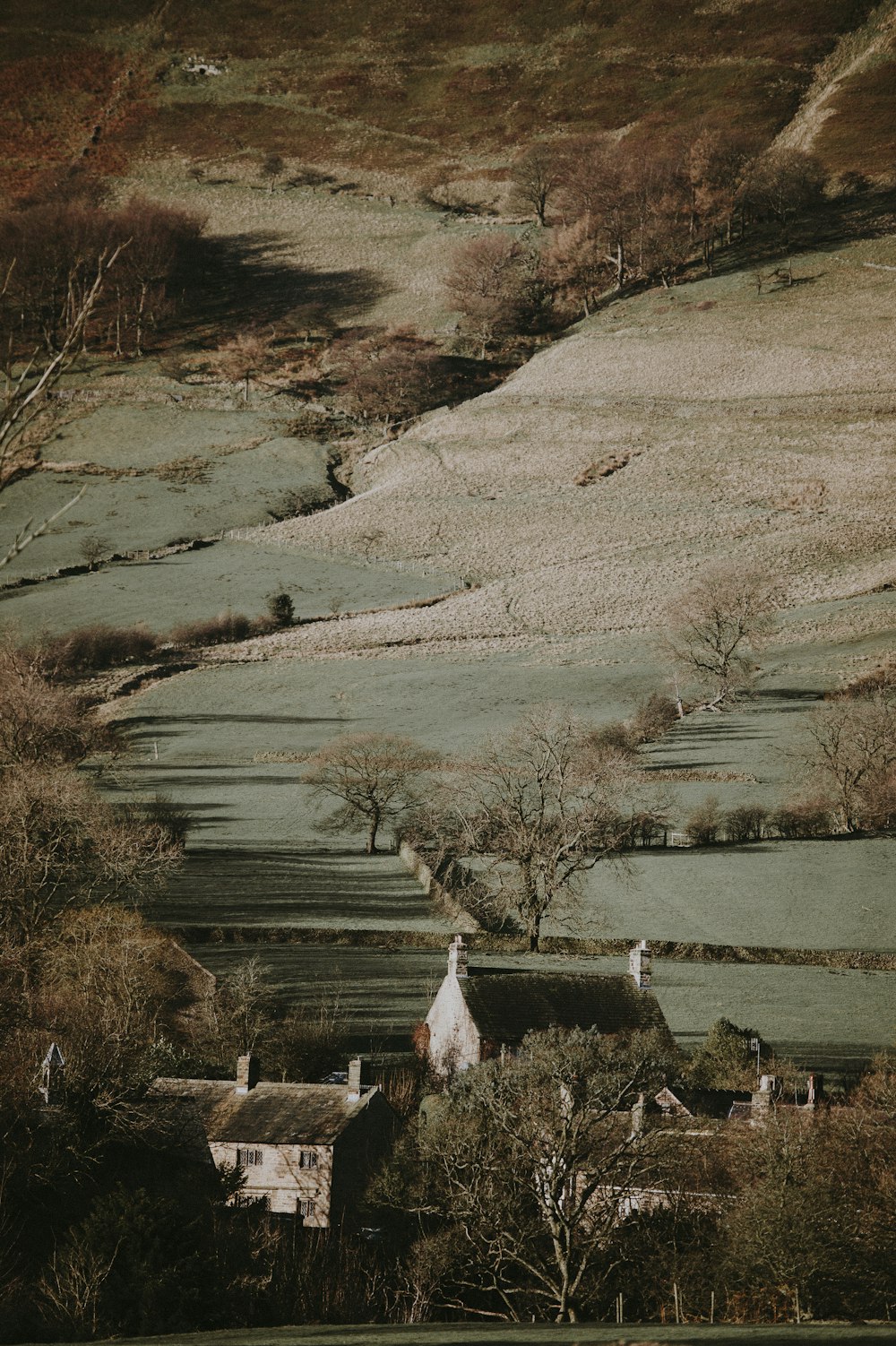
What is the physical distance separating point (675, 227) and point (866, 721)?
2799 inches

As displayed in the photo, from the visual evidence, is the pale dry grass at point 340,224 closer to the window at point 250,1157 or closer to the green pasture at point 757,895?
the green pasture at point 757,895

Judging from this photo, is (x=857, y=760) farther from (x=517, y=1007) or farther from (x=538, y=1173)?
(x=538, y=1173)

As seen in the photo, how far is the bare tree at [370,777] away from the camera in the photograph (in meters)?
35.2

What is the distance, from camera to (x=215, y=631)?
5175 cm

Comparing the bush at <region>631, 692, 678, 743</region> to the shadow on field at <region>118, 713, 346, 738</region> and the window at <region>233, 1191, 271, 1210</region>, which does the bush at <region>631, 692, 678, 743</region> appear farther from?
the window at <region>233, 1191, 271, 1210</region>

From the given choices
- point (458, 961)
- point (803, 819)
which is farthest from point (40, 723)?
point (803, 819)

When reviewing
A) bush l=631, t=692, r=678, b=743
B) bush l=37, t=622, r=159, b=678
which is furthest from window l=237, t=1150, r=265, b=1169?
bush l=37, t=622, r=159, b=678

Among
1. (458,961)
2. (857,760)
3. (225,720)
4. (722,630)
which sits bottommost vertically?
(458,961)

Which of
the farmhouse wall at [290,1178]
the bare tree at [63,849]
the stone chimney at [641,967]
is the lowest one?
the farmhouse wall at [290,1178]

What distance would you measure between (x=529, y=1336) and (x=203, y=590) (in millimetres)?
50982

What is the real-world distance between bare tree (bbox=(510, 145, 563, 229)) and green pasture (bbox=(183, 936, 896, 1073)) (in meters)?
91.4

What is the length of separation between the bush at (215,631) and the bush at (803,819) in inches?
989

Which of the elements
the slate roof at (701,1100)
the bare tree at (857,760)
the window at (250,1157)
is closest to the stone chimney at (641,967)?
the slate roof at (701,1100)

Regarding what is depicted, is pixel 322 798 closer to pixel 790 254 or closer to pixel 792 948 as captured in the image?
pixel 792 948
